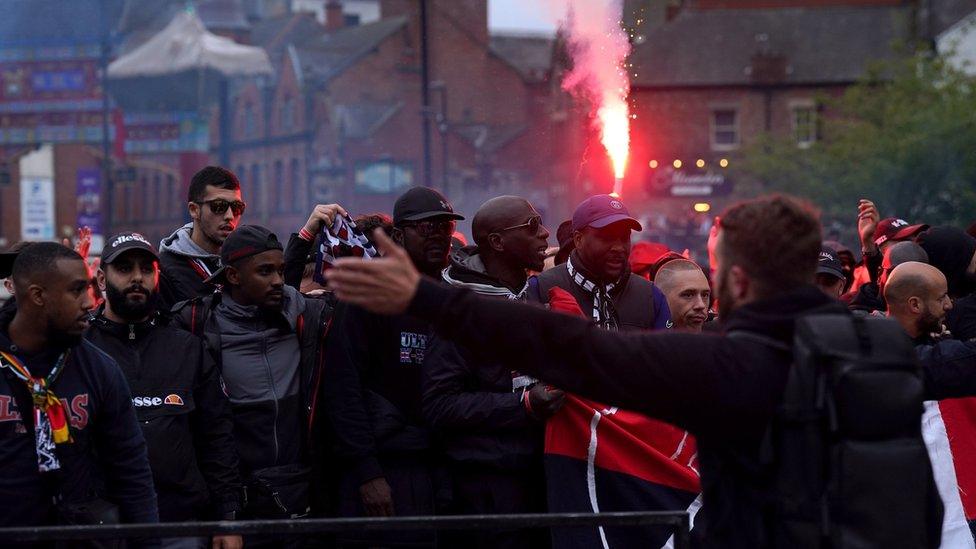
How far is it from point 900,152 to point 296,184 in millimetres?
29786

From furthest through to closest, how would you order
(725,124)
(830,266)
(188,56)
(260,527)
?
(188,56) → (725,124) → (830,266) → (260,527)

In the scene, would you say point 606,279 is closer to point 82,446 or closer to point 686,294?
point 686,294

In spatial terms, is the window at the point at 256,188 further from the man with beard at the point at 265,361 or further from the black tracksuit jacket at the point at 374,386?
the black tracksuit jacket at the point at 374,386

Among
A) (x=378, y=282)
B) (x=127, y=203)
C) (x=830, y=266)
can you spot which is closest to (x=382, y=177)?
(x=127, y=203)

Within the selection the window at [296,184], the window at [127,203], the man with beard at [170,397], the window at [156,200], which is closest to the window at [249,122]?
the window at [296,184]

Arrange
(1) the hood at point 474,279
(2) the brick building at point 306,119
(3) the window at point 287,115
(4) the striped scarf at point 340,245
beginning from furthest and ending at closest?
(3) the window at point 287,115, (2) the brick building at point 306,119, (4) the striped scarf at point 340,245, (1) the hood at point 474,279

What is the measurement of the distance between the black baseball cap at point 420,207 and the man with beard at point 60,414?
174 centimetres

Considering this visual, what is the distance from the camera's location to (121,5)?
244 feet

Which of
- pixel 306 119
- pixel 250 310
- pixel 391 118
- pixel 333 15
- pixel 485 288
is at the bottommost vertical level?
pixel 250 310

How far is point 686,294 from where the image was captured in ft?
21.4

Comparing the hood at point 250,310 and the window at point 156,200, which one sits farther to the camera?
the window at point 156,200

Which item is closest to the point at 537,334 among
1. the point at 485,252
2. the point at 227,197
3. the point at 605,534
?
the point at 605,534

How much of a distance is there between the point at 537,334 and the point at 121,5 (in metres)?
75.9

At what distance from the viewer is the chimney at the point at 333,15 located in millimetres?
66000
